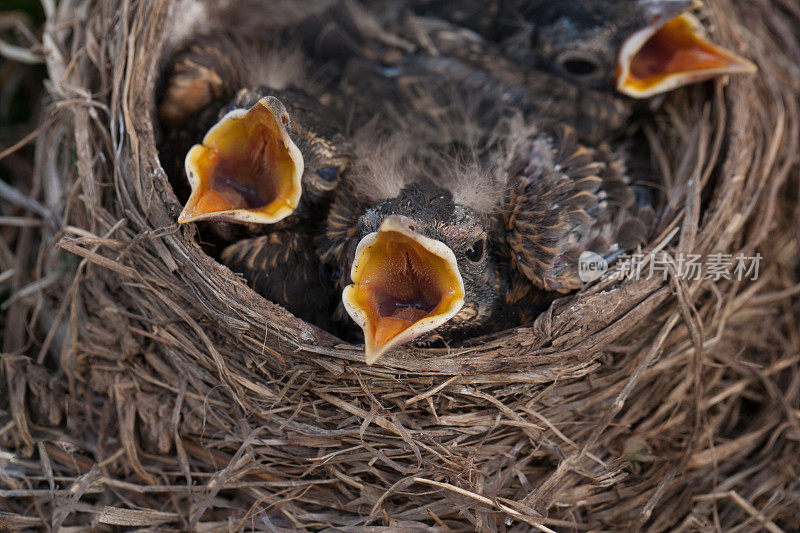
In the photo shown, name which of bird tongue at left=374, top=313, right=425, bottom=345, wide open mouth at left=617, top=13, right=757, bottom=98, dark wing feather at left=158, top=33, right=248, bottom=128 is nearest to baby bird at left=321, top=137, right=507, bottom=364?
bird tongue at left=374, top=313, right=425, bottom=345

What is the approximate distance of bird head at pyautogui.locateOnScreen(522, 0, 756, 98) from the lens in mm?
1706

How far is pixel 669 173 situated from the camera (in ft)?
5.80

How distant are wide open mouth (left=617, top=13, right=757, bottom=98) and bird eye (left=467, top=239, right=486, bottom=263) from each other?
69cm

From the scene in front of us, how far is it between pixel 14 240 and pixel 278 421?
1046mm

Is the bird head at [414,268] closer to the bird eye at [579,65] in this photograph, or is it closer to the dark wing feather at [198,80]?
the dark wing feather at [198,80]

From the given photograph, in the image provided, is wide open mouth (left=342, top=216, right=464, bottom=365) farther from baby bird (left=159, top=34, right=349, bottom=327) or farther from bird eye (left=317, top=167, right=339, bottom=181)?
bird eye (left=317, top=167, right=339, bottom=181)

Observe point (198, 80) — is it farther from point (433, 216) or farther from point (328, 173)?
point (433, 216)

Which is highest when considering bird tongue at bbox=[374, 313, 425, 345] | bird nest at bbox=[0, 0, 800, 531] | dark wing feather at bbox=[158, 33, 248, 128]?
dark wing feather at bbox=[158, 33, 248, 128]

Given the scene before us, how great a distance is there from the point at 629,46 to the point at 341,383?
3.77ft

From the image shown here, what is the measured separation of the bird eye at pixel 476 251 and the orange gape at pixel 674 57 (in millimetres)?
715

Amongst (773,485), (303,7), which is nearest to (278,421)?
(773,485)

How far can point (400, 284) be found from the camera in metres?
1.24

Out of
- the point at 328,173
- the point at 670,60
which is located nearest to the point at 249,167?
the point at 328,173

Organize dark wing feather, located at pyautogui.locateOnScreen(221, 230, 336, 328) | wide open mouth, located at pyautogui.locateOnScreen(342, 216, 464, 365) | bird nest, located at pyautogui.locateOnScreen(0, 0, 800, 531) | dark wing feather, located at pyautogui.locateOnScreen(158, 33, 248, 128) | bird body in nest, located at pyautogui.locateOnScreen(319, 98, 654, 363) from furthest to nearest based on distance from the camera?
1. dark wing feather, located at pyautogui.locateOnScreen(158, 33, 248, 128)
2. dark wing feather, located at pyautogui.locateOnScreen(221, 230, 336, 328)
3. bird nest, located at pyautogui.locateOnScreen(0, 0, 800, 531)
4. bird body in nest, located at pyautogui.locateOnScreen(319, 98, 654, 363)
5. wide open mouth, located at pyautogui.locateOnScreen(342, 216, 464, 365)
